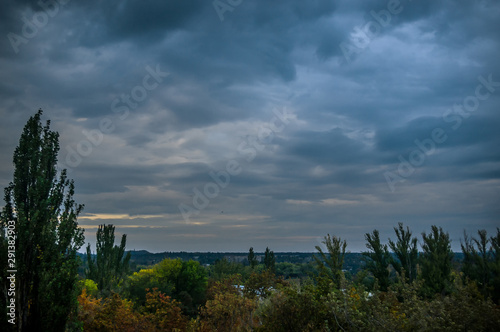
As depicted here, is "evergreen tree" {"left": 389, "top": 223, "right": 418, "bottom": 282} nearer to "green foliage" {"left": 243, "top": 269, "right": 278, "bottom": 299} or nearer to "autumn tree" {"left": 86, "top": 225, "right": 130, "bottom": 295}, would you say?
"green foliage" {"left": 243, "top": 269, "right": 278, "bottom": 299}

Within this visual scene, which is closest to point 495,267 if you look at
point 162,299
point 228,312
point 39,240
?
point 228,312

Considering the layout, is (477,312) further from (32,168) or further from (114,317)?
(114,317)

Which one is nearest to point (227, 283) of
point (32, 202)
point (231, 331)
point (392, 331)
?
point (231, 331)

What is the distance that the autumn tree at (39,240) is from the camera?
32.7 ft

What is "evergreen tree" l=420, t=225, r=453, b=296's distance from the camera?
1984 cm

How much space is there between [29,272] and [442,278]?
21.0m

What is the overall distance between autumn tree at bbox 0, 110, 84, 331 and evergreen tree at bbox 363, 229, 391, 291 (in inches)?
671

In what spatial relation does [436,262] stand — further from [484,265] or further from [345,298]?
[345,298]

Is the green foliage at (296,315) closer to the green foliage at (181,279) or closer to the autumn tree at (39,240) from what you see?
the autumn tree at (39,240)

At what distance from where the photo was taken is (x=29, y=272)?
10141 millimetres

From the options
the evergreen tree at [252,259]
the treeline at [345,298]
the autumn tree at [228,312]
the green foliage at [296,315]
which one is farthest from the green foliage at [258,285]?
the evergreen tree at [252,259]

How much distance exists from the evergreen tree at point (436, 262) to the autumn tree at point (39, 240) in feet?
60.7

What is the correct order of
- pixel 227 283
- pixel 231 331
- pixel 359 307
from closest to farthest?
pixel 359 307, pixel 231 331, pixel 227 283

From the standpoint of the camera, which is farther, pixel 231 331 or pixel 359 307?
pixel 231 331
